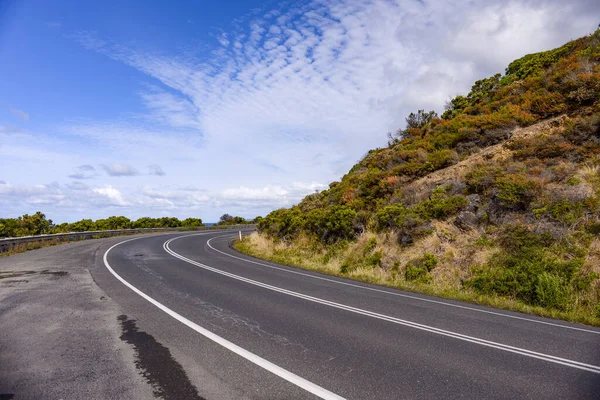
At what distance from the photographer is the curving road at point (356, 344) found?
4.25m

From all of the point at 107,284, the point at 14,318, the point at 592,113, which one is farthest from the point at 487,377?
the point at 592,113

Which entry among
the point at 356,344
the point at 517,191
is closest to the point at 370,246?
the point at 517,191

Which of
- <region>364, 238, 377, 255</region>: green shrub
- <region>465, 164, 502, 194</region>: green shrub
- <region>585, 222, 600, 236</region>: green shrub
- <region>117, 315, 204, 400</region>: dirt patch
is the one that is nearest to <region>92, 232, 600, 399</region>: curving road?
<region>117, 315, 204, 400</region>: dirt patch

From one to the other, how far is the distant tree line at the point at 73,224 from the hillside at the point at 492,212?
26414 mm

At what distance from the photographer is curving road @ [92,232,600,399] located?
4.25 meters

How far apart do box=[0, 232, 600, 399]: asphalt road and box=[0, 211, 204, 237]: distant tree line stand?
1332 inches

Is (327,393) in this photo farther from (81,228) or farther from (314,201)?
(81,228)

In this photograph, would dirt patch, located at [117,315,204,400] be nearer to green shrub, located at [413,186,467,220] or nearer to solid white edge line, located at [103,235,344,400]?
solid white edge line, located at [103,235,344,400]

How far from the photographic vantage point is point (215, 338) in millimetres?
5852

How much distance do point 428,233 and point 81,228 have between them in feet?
147

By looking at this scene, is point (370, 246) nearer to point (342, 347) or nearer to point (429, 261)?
point (429, 261)

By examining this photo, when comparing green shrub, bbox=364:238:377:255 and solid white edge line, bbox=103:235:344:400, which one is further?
green shrub, bbox=364:238:377:255

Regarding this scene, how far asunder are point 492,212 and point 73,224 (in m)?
48.6

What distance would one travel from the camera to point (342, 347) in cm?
555
